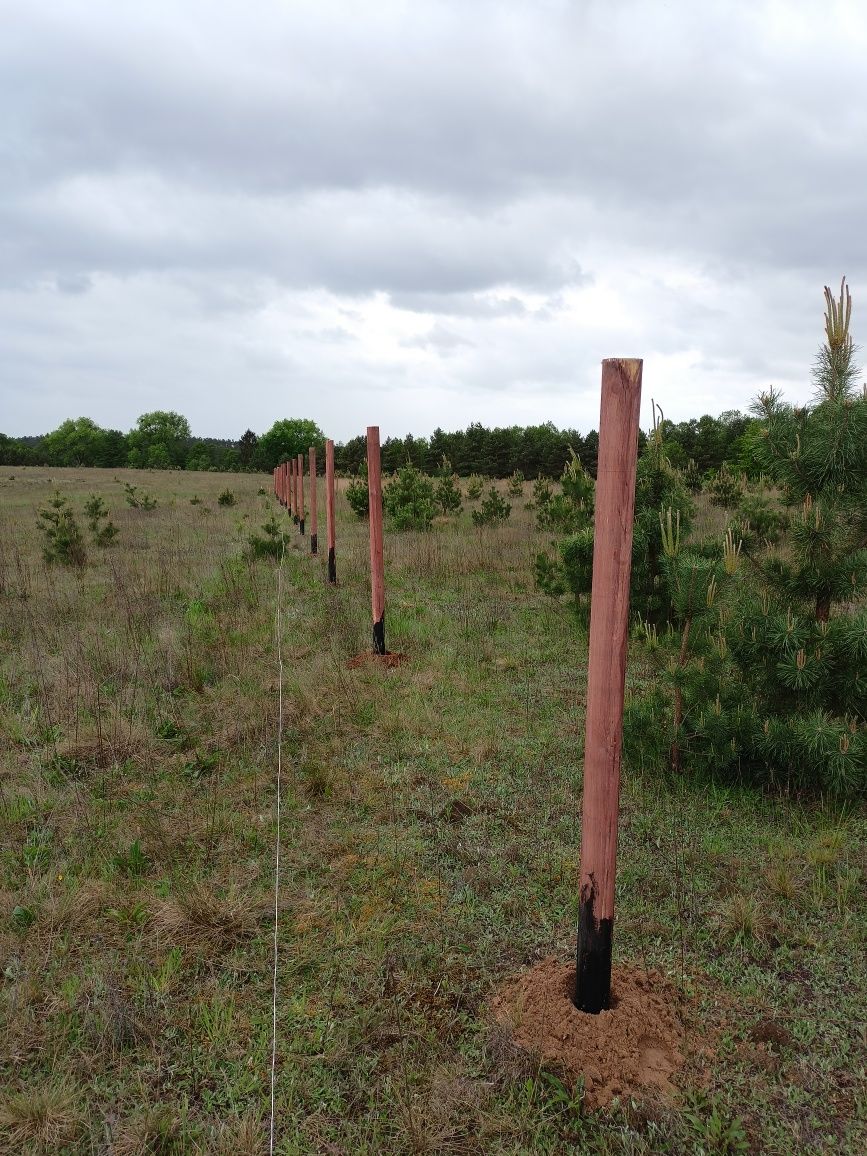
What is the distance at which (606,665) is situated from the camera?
231 centimetres

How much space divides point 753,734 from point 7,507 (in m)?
23.1

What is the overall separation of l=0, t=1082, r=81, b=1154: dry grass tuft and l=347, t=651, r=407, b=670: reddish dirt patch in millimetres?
4509

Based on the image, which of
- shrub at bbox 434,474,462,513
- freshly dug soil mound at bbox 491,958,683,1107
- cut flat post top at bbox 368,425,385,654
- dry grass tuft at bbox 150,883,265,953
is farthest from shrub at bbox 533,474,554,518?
freshly dug soil mound at bbox 491,958,683,1107

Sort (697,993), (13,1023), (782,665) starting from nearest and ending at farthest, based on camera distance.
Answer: (13,1023) → (697,993) → (782,665)

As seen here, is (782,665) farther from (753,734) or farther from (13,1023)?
(13,1023)

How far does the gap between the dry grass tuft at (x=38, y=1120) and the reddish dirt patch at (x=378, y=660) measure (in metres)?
4.51

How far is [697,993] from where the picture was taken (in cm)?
266

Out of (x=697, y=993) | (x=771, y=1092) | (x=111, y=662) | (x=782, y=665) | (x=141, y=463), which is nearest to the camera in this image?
(x=771, y=1092)

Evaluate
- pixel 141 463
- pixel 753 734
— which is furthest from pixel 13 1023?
pixel 141 463

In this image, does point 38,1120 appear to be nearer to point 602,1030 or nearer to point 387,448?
point 602,1030

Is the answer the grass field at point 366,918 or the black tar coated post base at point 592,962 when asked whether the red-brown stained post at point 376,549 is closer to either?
the grass field at point 366,918

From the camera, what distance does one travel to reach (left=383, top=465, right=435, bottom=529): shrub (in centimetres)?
1577

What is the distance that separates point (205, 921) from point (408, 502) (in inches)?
555

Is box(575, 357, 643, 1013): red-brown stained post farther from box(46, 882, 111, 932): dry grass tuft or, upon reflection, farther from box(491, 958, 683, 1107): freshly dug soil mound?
box(46, 882, 111, 932): dry grass tuft
